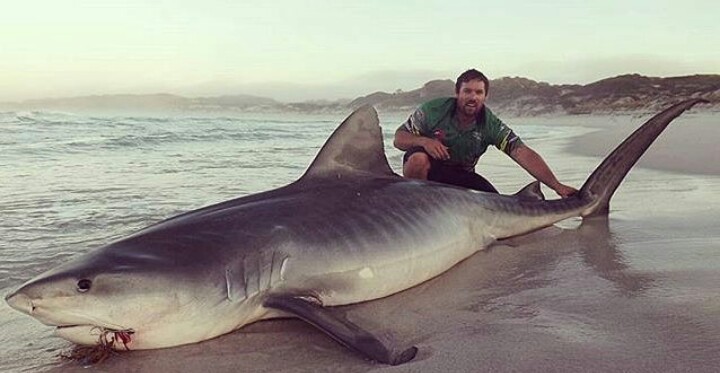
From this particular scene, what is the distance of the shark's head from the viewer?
7.55ft

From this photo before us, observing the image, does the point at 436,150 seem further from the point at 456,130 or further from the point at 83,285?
the point at 83,285

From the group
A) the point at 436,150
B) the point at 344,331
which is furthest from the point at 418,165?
the point at 344,331

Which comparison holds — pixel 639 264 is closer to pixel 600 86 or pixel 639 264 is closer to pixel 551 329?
pixel 551 329

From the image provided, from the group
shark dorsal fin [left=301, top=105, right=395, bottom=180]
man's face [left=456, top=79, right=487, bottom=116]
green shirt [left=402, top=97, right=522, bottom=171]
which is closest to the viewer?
shark dorsal fin [left=301, top=105, right=395, bottom=180]

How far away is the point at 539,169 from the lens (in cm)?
501

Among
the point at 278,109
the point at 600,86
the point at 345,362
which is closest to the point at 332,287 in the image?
the point at 345,362

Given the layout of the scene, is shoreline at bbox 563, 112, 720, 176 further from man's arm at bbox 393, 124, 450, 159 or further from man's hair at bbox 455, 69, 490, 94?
man's arm at bbox 393, 124, 450, 159

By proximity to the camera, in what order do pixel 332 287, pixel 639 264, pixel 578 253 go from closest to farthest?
pixel 332 287 → pixel 639 264 → pixel 578 253

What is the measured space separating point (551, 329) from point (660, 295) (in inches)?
26.3

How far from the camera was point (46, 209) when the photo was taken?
591cm

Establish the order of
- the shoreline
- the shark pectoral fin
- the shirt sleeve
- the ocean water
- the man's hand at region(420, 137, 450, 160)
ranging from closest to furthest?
the shark pectoral fin
the ocean water
the man's hand at region(420, 137, 450, 160)
the shirt sleeve
the shoreline

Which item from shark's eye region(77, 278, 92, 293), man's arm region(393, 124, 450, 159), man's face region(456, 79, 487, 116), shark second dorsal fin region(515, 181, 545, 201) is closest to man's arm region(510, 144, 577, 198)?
shark second dorsal fin region(515, 181, 545, 201)

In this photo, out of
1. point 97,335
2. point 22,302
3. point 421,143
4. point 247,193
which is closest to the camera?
point 22,302

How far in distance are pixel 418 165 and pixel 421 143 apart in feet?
0.99
